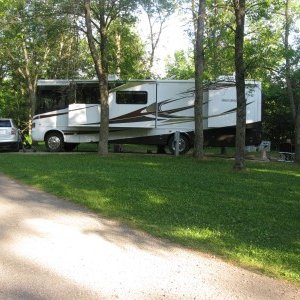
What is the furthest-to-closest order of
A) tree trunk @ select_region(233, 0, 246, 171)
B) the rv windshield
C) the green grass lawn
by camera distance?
the rv windshield, tree trunk @ select_region(233, 0, 246, 171), the green grass lawn

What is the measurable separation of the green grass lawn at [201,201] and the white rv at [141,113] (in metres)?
5.70

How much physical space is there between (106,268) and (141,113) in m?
16.2

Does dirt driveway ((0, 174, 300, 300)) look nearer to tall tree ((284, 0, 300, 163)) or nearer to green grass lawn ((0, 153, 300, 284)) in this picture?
green grass lawn ((0, 153, 300, 284))

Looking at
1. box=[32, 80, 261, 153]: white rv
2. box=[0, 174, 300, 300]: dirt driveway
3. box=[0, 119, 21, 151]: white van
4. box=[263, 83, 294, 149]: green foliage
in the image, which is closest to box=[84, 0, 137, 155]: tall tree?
box=[32, 80, 261, 153]: white rv

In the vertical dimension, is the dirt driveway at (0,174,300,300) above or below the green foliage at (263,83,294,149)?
below

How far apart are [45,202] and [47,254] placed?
335 centimetres

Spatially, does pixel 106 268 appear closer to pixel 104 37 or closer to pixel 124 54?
pixel 104 37

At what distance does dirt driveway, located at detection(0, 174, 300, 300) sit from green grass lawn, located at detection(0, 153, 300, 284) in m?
0.38

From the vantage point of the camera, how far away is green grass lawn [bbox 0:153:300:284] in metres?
6.06

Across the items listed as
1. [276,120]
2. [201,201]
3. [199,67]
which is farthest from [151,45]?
[201,201]

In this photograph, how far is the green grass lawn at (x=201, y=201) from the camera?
606 cm

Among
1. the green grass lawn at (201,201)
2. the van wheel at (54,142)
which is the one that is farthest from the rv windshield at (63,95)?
the green grass lawn at (201,201)

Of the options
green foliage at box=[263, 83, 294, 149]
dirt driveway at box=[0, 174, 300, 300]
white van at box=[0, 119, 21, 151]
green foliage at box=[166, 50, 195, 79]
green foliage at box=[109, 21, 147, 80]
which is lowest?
dirt driveway at box=[0, 174, 300, 300]

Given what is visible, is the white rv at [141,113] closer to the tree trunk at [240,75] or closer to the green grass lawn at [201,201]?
the green grass lawn at [201,201]
